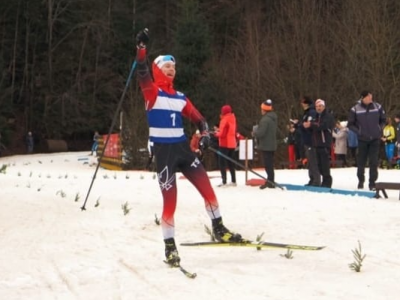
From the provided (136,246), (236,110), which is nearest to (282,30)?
(236,110)

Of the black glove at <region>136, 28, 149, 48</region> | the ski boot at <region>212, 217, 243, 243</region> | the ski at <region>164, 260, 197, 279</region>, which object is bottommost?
the ski at <region>164, 260, 197, 279</region>

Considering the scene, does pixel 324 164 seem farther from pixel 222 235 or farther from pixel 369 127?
pixel 222 235

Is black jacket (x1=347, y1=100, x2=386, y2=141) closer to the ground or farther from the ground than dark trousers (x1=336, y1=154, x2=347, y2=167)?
farther from the ground

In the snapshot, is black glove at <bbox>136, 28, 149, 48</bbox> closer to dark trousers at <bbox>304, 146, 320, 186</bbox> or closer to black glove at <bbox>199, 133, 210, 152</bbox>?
black glove at <bbox>199, 133, 210, 152</bbox>

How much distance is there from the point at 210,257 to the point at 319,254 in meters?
1.14

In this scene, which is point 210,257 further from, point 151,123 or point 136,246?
point 151,123

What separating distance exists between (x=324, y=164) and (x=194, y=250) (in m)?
6.55

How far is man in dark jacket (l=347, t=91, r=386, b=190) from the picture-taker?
1203 centimetres

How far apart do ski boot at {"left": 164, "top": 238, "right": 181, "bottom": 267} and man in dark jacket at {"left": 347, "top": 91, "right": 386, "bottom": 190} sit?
269 inches

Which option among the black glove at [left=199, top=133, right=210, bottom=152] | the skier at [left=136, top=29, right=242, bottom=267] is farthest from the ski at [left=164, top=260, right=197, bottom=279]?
the black glove at [left=199, top=133, right=210, bottom=152]

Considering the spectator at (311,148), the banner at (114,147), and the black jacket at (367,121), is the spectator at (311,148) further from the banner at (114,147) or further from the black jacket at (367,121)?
the banner at (114,147)

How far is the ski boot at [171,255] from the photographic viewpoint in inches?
237

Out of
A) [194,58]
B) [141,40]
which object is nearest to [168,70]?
[141,40]

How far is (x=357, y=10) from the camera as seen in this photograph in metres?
31.8
